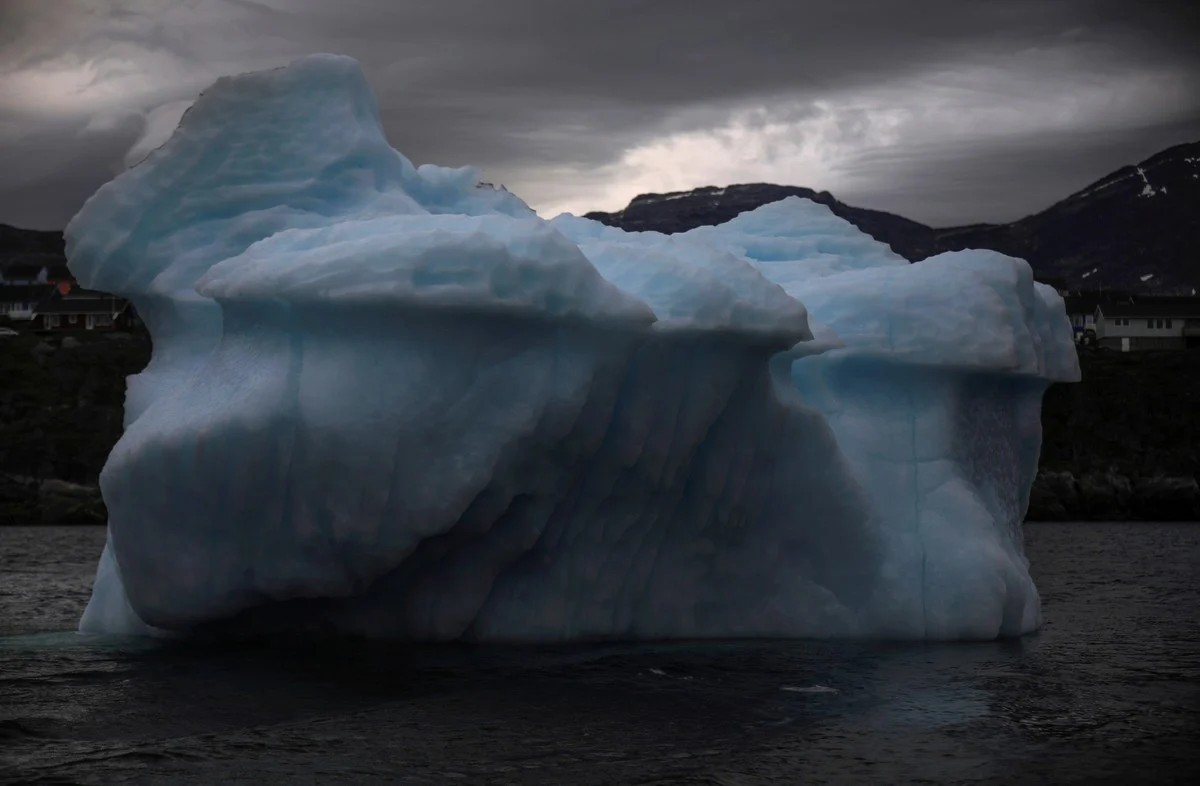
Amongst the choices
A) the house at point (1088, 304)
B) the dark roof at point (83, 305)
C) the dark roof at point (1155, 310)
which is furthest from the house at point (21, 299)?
the dark roof at point (1155, 310)

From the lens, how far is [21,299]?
86812 mm

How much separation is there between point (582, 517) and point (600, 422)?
1.02 m

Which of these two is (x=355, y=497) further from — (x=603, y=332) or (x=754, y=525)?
(x=754, y=525)

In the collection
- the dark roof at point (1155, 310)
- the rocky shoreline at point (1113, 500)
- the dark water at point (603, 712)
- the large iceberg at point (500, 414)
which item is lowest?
the rocky shoreline at point (1113, 500)

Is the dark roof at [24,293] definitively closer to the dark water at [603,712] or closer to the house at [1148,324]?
the house at [1148,324]

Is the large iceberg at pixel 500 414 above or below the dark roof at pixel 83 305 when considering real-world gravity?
below

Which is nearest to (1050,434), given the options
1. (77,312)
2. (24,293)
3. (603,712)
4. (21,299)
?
(603,712)

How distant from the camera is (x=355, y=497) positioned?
10.6 meters

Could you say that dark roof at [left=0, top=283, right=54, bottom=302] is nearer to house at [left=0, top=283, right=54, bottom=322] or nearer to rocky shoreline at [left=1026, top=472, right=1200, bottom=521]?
house at [left=0, top=283, right=54, bottom=322]

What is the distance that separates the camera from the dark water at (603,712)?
823 cm

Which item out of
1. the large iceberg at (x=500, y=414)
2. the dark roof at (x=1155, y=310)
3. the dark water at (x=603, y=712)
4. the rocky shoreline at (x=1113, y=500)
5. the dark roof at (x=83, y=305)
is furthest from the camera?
the dark roof at (x=1155, y=310)

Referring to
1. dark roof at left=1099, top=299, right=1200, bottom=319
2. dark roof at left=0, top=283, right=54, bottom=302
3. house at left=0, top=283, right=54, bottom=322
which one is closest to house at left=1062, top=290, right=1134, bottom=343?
dark roof at left=1099, top=299, right=1200, bottom=319

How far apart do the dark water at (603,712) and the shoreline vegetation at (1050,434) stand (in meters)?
32.1

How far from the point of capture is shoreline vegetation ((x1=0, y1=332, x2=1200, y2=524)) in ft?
144
